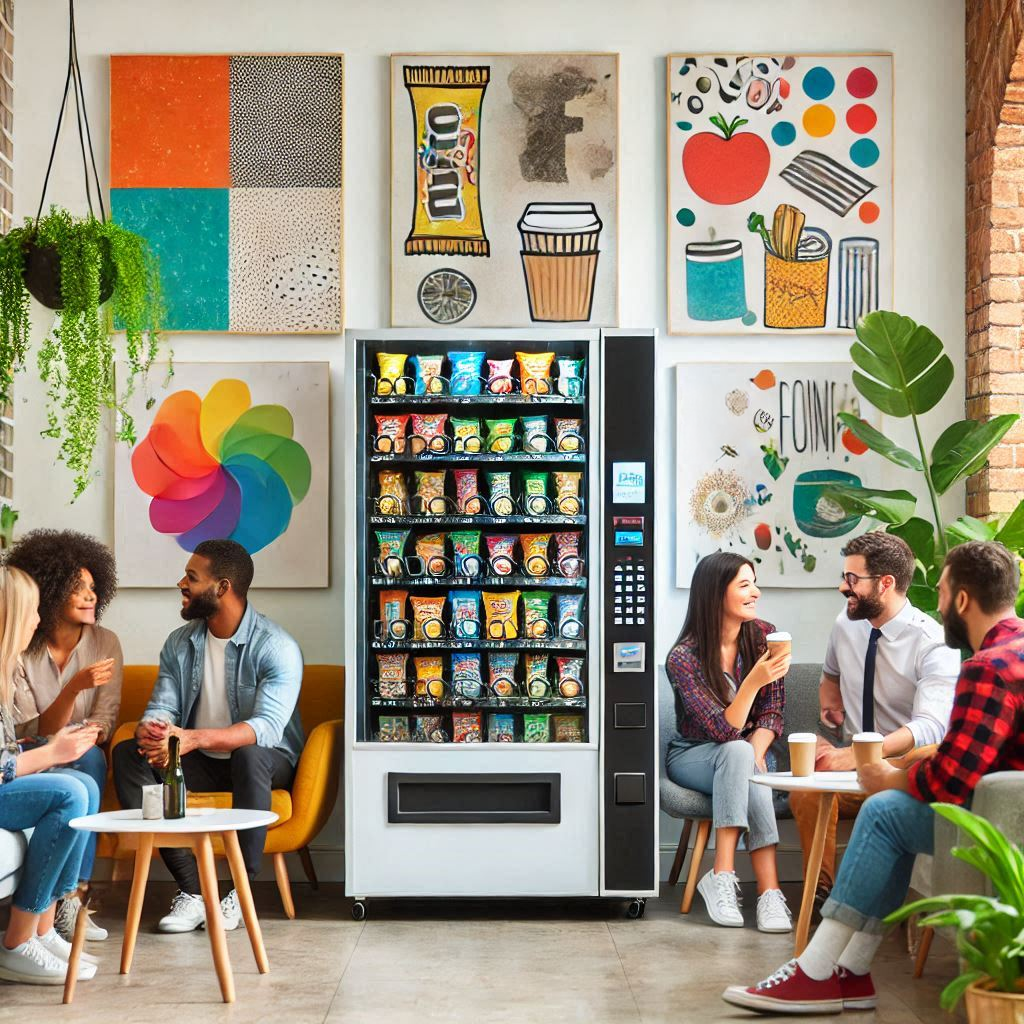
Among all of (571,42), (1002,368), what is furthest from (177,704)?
(1002,368)

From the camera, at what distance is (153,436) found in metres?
5.38

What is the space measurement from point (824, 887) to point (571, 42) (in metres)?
3.45

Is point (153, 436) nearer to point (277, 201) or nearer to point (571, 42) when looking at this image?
point (277, 201)

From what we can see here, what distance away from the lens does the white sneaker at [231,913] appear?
447 centimetres

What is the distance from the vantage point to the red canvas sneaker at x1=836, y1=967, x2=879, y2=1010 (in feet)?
11.2

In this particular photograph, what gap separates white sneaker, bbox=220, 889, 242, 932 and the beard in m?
0.99

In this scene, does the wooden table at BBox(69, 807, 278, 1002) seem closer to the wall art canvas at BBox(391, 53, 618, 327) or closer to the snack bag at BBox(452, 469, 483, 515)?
the snack bag at BBox(452, 469, 483, 515)

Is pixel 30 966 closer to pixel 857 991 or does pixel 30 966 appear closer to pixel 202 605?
pixel 202 605

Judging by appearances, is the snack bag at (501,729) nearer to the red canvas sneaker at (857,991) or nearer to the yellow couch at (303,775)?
A: the yellow couch at (303,775)

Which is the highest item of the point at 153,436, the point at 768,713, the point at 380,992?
the point at 153,436

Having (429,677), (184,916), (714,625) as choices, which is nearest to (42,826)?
(184,916)

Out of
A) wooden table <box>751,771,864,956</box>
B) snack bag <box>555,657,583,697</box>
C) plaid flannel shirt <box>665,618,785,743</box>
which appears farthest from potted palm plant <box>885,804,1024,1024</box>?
snack bag <box>555,657,583,697</box>

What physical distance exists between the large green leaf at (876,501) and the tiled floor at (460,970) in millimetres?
1495

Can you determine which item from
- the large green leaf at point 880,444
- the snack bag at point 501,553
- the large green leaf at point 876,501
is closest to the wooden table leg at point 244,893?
the snack bag at point 501,553
